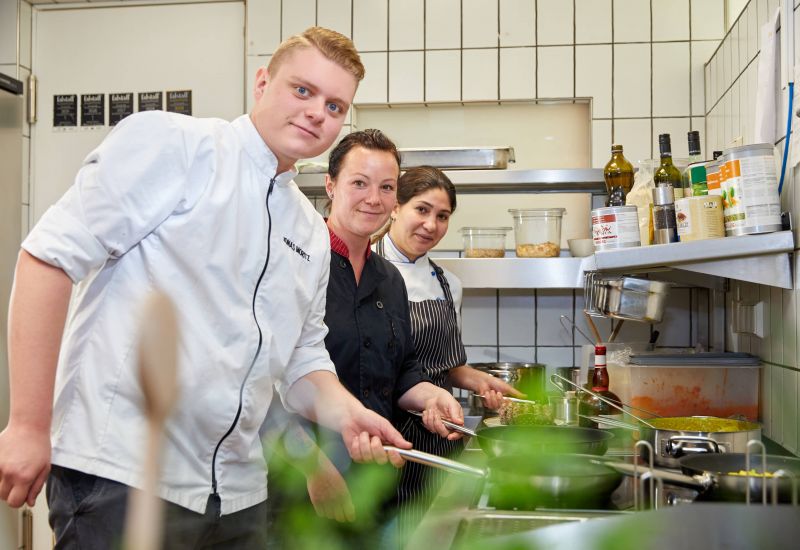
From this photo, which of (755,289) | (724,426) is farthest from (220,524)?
(755,289)

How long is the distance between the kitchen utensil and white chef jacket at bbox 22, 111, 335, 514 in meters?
0.92

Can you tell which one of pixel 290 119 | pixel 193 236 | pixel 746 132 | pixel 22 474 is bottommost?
pixel 22 474

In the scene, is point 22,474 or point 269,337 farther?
point 269,337

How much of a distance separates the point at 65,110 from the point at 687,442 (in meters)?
3.10

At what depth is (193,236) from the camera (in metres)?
1.31

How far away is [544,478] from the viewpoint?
112 cm

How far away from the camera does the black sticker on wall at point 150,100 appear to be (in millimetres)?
3449

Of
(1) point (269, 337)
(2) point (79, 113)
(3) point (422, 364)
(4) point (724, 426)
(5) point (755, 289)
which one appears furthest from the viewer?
(2) point (79, 113)

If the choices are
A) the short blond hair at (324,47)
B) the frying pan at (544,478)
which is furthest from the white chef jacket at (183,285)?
the frying pan at (544,478)

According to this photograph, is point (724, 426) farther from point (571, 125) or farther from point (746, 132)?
point (571, 125)

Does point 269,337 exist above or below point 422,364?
above

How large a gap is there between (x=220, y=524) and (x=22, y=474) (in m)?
0.43

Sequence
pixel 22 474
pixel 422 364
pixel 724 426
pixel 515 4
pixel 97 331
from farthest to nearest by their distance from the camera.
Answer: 1. pixel 515 4
2. pixel 422 364
3. pixel 724 426
4. pixel 97 331
5. pixel 22 474

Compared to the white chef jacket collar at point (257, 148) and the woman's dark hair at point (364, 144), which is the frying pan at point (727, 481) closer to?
the white chef jacket collar at point (257, 148)
